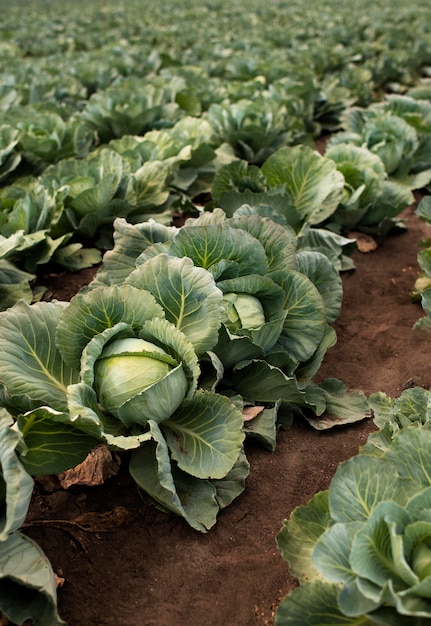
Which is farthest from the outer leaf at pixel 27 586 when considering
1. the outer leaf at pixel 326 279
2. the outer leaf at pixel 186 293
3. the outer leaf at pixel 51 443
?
the outer leaf at pixel 326 279

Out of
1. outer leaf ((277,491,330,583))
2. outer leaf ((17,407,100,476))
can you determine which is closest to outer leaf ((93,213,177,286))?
outer leaf ((17,407,100,476))

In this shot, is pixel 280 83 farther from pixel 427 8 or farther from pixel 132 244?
pixel 427 8

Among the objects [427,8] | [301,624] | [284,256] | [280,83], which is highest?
[284,256]

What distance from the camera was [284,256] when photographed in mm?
3227

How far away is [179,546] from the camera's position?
252cm

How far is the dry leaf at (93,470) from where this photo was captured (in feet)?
8.96

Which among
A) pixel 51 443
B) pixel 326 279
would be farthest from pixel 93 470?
pixel 326 279

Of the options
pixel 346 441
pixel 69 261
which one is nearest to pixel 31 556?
pixel 346 441

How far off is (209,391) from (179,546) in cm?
63

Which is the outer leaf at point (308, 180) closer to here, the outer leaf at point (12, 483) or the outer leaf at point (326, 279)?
the outer leaf at point (326, 279)

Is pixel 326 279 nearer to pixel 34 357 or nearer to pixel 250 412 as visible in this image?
pixel 250 412

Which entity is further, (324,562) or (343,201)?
(343,201)

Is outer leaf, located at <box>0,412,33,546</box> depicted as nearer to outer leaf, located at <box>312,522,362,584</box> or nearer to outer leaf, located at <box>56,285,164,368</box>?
outer leaf, located at <box>56,285,164,368</box>

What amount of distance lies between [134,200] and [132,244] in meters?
1.26
